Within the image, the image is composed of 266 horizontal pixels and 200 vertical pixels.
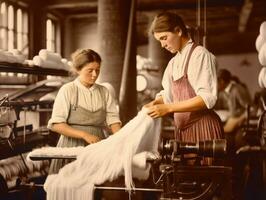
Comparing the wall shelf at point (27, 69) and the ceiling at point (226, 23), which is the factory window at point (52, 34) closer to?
the ceiling at point (226, 23)

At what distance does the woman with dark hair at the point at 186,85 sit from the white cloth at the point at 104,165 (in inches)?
4.1

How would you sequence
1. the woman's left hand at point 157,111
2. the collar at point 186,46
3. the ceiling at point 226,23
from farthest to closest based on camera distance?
the ceiling at point 226,23, the collar at point 186,46, the woman's left hand at point 157,111

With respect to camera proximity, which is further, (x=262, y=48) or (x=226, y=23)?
(x=226, y=23)

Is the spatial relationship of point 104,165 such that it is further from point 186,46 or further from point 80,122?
point 186,46

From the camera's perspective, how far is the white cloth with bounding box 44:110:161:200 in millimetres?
1862

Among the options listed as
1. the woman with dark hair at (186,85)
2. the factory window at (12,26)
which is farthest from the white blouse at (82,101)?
the factory window at (12,26)

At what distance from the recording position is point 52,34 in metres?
7.00

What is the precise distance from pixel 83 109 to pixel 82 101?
0.04 meters

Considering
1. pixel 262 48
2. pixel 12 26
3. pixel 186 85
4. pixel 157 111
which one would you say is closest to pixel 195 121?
pixel 186 85

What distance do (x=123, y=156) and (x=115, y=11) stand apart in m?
1.98

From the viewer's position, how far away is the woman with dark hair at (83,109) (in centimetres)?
237

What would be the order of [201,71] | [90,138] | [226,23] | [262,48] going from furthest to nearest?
[226,23], [262,48], [90,138], [201,71]

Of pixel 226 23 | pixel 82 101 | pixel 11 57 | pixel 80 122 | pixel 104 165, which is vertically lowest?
pixel 104 165

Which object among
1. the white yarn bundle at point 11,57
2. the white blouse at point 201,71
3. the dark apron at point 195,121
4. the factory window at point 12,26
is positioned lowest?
the dark apron at point 195,121
